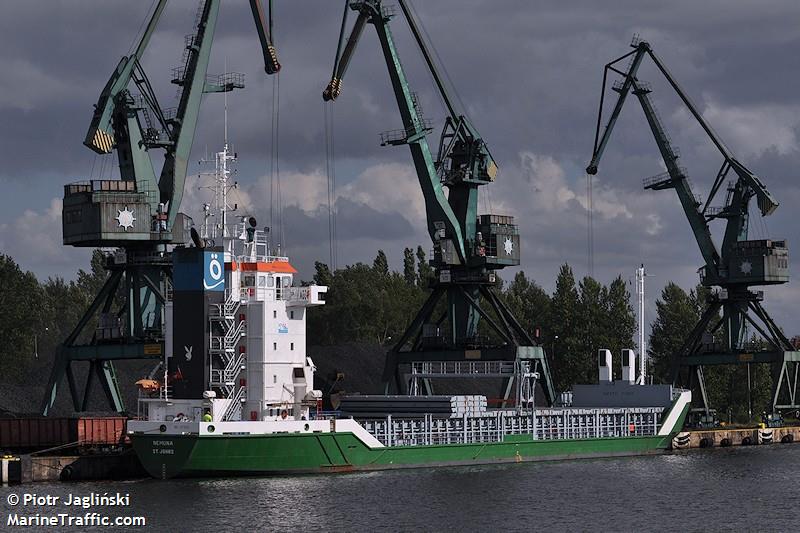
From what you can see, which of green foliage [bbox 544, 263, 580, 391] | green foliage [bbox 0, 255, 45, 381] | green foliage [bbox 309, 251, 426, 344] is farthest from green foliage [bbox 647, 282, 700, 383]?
green foliage [bbox 0, 255, 45, 381]

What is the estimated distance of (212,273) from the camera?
6981 centimetres

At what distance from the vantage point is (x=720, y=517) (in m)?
60.0

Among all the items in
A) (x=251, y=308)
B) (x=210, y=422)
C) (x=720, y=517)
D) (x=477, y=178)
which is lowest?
(x=720, y=517)

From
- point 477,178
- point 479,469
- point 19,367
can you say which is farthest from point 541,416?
point 19,367

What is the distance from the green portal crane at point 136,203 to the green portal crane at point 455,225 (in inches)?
327

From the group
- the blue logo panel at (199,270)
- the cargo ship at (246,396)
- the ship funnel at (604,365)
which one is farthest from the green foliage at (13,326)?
the blue logo panel at (199,270)

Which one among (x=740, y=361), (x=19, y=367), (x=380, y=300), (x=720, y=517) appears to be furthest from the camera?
(x=380, y=300)

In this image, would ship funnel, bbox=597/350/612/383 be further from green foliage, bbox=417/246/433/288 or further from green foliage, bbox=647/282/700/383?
green foliage, bbox=417/246/433/288

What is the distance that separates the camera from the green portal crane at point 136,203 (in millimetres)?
86875

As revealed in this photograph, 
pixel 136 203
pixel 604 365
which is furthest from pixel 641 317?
pixel 136 203

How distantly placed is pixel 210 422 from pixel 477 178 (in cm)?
3590

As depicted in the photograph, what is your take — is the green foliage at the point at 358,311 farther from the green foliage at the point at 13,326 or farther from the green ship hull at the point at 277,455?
the green ship hull at the point at 277,455

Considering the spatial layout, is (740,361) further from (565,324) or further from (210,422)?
(210,422)

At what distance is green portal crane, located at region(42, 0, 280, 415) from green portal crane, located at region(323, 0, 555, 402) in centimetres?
830
